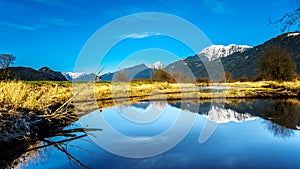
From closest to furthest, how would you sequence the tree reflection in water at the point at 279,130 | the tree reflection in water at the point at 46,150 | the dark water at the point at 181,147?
1. the dark water at the point at 181,147
2. the tree reflection in water at the point at 46,150
3. the tree reflection in water at the point at 279,130

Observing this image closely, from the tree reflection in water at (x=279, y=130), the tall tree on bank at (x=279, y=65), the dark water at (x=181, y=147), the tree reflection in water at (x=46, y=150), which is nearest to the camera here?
the dark water at (x=181, y=147)

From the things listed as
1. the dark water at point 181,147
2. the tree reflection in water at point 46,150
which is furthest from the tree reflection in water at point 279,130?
the tree reflection in water at point 46,150

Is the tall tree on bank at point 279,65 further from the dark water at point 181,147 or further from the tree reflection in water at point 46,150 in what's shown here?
the tree reflection in water at point 46,150

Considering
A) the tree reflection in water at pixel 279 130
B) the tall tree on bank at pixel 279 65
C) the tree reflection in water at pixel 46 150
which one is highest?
the tall tree on bank at pixel 279 65

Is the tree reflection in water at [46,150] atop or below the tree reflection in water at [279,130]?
below

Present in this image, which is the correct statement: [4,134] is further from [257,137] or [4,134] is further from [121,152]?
[257,137]

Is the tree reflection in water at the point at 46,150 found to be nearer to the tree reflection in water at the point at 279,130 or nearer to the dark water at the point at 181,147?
the dark water at the point at 181,147

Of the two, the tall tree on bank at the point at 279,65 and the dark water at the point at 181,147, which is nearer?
the dark water at the point at 181,147

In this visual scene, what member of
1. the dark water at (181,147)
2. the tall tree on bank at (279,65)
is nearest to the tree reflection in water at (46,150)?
the dark water at (181,147)

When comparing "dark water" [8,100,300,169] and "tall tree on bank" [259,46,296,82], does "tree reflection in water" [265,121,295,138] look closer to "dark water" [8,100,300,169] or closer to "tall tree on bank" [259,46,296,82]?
"dark water" [8,100,300,169]

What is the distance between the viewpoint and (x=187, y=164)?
233 inches

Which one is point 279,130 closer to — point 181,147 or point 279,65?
point 181,147

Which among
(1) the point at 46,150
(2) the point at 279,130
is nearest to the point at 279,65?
(2) the point at 279,130

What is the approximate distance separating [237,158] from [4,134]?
6.22 metres
